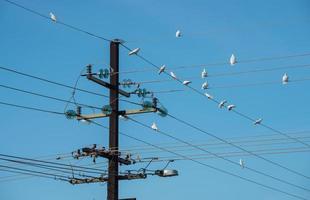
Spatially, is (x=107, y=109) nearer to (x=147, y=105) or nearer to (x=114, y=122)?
(x=114, y=122)

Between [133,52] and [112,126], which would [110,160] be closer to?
[112,126]

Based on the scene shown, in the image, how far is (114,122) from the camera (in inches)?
1000

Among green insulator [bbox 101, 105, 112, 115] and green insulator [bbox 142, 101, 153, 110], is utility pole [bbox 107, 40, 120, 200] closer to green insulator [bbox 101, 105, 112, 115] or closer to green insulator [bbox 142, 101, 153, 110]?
green insulator [bbox 101, 105, 112, 115]

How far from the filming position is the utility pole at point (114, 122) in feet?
81.3

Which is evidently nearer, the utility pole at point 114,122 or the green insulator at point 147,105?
the utility pole at point 114,122

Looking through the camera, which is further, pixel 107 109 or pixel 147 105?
pixel 147 105

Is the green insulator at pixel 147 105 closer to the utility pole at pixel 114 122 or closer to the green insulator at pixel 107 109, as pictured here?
the utility pole at pixel 114 122

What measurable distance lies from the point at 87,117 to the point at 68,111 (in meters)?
1.02

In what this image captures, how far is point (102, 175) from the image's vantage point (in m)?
25.6

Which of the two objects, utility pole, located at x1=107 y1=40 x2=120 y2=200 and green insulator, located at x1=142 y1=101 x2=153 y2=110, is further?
green insulator, located at x1=142 y1=101 x2=153 y2=110

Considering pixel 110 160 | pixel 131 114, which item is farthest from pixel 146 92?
pixel 110 160

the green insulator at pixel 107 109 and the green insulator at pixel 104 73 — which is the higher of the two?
the green insulator at pixel 104 73

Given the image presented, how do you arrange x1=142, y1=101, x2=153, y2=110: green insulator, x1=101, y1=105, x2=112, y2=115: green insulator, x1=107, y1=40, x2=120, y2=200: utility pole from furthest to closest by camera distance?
x1=142, y1=101, x2=153, y2=110: green insulator
x1=101, y1=105, x2=112, y2=115: green insulator
x1=107, y1=40, x2=120, y2=200: utility pole

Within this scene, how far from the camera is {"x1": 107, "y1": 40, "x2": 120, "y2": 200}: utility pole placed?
2477 centimetres
